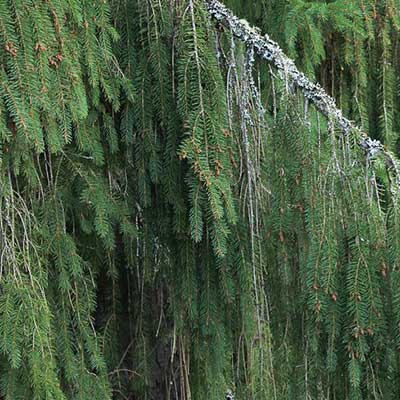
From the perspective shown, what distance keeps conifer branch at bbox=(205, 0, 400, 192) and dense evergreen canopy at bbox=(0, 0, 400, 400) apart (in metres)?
0.01

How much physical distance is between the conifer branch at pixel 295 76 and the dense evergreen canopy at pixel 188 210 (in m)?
0.01

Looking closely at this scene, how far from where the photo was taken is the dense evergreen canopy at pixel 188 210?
7.24 feet

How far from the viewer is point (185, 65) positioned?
2.36 meters

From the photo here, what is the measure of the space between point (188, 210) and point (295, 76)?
1.67ft

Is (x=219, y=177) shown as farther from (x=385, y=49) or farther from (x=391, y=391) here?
(x=385, y=49)

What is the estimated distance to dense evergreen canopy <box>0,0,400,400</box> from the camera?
2207 mm

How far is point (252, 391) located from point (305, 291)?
15.7 inches

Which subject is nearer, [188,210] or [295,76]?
[295,76]

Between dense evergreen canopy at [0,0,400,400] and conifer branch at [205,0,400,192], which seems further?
conifer branch at [205,0,400,192]

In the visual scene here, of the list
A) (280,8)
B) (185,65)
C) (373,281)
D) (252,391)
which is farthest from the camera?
(280,8)

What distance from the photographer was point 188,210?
259 cm

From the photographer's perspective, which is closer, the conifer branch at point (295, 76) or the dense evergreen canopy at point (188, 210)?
the dense evergreen canopy at point (188, 210)

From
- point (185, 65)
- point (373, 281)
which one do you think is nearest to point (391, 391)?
point (373, 281)

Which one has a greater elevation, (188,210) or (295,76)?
(295,76)
